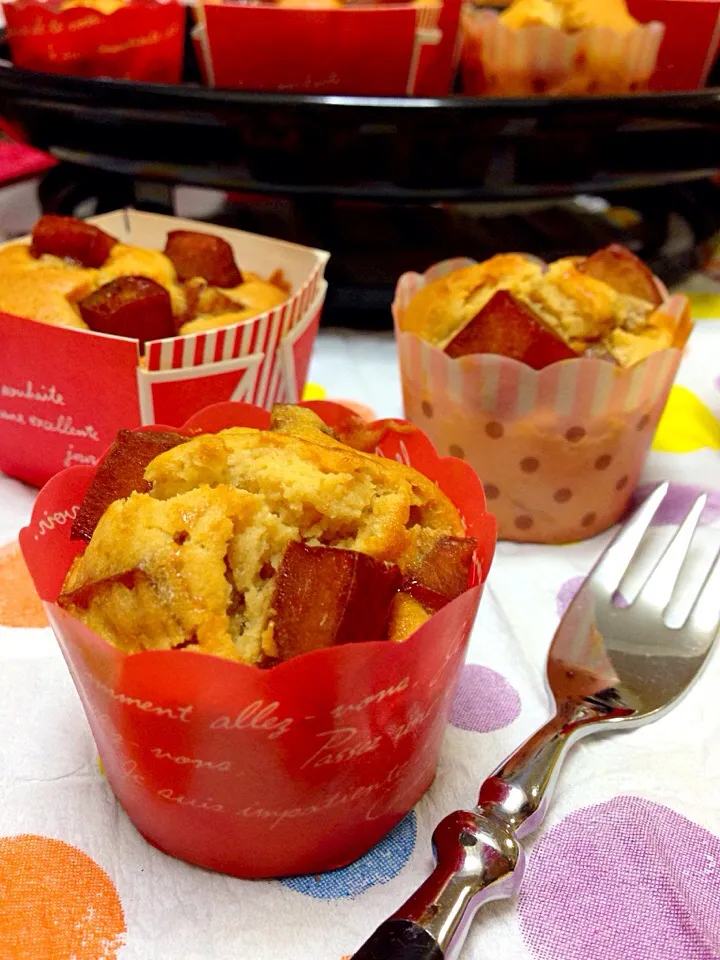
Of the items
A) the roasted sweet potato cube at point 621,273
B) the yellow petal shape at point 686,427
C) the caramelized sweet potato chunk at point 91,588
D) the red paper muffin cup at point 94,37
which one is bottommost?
the yellow petal shape at point 686,427

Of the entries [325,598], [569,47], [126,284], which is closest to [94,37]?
[126,284]

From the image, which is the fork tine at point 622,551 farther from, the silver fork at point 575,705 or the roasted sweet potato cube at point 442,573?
the roasted sweet potato cube at point 442,573

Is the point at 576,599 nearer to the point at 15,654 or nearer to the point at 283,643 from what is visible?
the point at 283,643

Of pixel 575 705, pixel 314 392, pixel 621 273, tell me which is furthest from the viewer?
pixel 314 392

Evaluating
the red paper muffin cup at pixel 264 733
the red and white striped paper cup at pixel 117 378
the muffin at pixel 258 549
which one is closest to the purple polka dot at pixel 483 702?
the red paper muffin cup at pixel 264 733

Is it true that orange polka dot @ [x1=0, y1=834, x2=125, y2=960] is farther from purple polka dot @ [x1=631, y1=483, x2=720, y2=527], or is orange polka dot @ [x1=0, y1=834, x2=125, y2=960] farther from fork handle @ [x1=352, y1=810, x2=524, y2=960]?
purple polka dot @ [x1=631, y1=483, x2=720, y2=527]

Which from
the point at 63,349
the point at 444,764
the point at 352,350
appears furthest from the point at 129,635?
the point at 352,350

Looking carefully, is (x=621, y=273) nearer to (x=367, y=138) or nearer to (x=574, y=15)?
(x=367, y=138)
